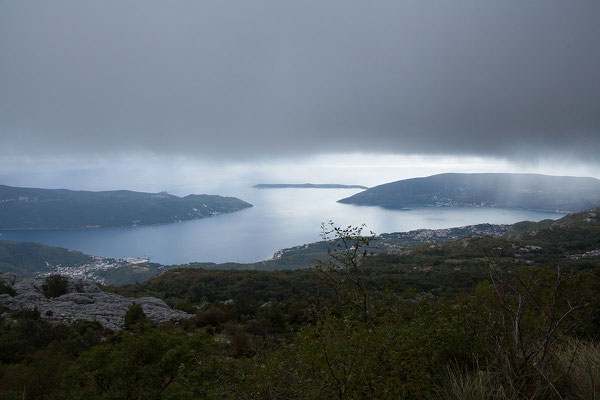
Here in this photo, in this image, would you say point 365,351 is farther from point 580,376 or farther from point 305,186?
point 305,186

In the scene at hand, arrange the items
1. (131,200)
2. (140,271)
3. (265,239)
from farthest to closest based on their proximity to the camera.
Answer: (131,200)
(265,239)
(140,271)

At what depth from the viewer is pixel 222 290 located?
2017 cm

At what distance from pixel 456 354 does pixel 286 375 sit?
6.90 ft

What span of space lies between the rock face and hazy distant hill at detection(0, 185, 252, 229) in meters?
106

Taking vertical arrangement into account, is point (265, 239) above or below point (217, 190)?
Answer: below

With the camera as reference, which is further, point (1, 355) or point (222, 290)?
point (222, 290)

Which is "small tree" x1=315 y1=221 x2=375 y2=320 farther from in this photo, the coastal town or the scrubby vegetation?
the coastal town

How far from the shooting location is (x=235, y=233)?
296ft

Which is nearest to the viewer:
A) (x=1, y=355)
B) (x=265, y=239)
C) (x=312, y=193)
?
(x=1, y=355)

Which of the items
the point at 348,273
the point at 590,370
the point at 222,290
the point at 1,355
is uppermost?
the point at 348,273

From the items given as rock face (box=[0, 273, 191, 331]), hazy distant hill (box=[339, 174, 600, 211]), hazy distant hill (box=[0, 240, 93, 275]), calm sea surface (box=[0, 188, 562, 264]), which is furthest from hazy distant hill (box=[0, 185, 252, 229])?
rock face (box=[0, 273, 191, 331])

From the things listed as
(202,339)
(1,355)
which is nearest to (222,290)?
(1,355)

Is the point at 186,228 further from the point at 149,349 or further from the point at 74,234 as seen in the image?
the point at 149,349

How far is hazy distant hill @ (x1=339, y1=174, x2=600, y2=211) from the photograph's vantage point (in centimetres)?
11212
